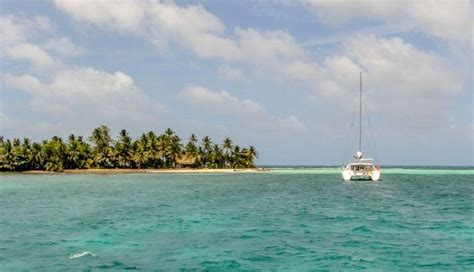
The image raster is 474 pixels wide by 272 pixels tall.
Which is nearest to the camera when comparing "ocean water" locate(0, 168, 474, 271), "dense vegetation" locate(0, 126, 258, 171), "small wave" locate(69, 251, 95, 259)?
"ocean water" locate(0, 168, 474, 271)

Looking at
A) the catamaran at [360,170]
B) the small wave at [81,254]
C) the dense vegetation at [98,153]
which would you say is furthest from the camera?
the dense vegetation at [98,153]

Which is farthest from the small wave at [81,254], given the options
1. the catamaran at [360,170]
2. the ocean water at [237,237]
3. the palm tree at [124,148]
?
the palm tree at [124,148]

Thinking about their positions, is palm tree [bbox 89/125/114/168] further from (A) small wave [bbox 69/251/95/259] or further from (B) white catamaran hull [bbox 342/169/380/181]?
(A) small wave [bbox 69/251/95/259]

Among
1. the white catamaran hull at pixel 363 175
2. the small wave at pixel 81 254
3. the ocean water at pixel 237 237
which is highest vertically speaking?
the white catamaran hull at pixel 363 175

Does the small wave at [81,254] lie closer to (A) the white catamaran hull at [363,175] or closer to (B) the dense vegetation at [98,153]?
(A) the white catamaran hull at [363,175]

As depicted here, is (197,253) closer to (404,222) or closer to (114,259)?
(114,259)

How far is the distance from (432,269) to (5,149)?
413 feet

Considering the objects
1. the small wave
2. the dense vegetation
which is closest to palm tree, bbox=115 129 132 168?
the dense vegetation

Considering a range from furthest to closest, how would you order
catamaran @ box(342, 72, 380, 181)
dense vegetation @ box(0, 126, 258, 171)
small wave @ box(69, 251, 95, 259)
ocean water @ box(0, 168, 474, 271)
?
dense vegetation @ box(0, 126, 258, 171) → catamaran @ box(342, 72, 380, 181) → small wave @ box(69, 251, 95, 259) → ocean water @ box(0, 168, 474, 271)

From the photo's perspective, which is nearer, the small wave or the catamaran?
the small wave

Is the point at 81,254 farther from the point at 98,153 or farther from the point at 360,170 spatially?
the point at 98,153

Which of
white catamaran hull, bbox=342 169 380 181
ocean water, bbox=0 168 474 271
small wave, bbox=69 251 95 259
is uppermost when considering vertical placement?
white catamaran hull, bbox=342 169 380 181

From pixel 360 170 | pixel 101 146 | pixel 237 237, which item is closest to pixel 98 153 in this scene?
pixel 101 146

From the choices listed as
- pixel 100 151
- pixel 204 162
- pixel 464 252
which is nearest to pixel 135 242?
pixel 464 252
